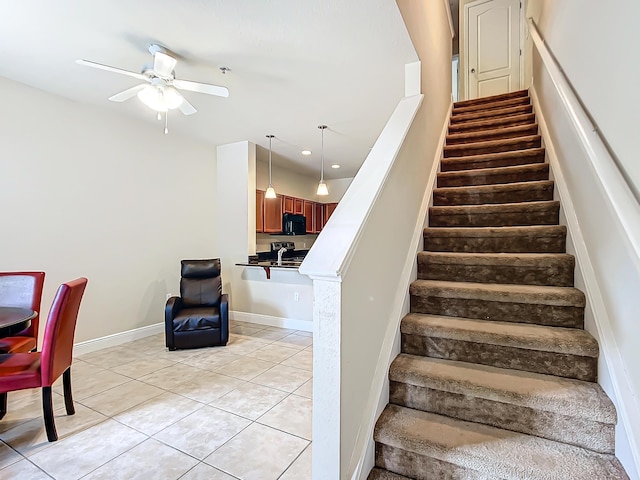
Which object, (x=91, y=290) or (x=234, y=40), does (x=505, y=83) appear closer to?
(x=234, y=40)

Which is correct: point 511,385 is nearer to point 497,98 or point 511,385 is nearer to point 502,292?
point 502,292

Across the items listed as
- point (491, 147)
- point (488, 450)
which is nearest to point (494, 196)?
point (491, 147)

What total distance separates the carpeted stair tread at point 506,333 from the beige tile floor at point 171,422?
3.28ft

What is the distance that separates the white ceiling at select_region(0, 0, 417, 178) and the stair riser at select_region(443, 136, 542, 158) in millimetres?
794

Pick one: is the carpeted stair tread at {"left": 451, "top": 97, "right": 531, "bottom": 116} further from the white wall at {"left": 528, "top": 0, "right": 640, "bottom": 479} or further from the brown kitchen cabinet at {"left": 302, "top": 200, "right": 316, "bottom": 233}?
the brown kitchen cabinet at {"left": 302, "top": 200, "right": 316, "bottom": 233}

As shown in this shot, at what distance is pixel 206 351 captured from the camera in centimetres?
356

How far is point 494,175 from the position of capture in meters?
2.73

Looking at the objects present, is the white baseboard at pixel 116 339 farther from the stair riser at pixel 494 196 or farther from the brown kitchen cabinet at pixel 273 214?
→ the stair riser at pixel 494 196

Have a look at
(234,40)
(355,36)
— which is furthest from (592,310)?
(234,40)

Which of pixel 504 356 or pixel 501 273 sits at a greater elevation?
pixel 501 273

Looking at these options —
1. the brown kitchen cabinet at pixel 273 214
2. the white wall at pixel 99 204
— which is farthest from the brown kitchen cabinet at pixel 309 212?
the white wall at pixel 99 204

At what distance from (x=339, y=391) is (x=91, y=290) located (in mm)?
3461

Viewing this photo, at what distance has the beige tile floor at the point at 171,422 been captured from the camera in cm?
174

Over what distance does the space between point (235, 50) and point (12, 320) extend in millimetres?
2267
